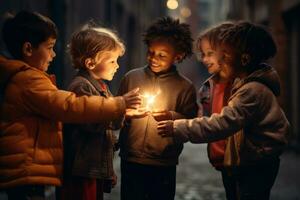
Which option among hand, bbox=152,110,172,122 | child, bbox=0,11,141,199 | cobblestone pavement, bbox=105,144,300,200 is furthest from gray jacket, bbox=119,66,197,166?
cobblestone pavement, bbox=105,144,300,200

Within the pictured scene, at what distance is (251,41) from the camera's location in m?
3.61

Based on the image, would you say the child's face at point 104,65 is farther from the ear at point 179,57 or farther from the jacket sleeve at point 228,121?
the jacket sleeve at point 228,121

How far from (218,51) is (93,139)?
110 centimetres

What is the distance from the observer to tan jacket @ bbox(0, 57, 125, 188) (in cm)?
319

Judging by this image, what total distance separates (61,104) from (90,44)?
1.81 ft

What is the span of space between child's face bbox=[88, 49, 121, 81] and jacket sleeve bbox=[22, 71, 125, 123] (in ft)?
1.23

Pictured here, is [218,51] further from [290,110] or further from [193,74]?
[193,74]

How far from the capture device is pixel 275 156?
3.61 metres

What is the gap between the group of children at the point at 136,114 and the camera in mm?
3227

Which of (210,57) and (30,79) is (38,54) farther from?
(210,57)

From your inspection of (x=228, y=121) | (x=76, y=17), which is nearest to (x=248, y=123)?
(x=228, y=121)

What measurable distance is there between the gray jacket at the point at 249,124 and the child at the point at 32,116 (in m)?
0.57

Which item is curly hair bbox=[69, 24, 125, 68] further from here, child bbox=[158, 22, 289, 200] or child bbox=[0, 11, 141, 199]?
child bbox=[158, 22, 289, 200]

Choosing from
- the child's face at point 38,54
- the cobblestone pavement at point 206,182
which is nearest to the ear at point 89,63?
the child's face at point 38,54
